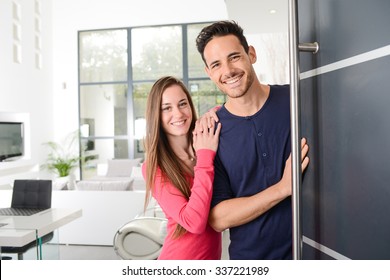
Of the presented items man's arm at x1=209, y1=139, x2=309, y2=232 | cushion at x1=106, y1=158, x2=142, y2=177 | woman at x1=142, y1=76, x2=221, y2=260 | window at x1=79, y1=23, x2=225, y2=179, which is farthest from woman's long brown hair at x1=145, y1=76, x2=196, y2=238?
window at x1=79, y1=23, x2=225, y2=179

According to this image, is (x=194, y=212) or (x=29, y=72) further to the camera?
(x=29, y=72)

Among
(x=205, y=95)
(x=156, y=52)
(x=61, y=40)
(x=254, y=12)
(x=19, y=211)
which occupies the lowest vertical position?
(x=19, y=211)

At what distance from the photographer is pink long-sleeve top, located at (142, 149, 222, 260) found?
2.05 feet

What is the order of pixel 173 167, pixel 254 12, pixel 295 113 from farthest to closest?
pixel 254 12 < pixel 173 167 < pixel 295 113

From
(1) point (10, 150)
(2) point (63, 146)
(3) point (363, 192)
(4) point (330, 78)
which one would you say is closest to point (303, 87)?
(4) point (330, 78)

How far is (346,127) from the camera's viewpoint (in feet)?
1.39

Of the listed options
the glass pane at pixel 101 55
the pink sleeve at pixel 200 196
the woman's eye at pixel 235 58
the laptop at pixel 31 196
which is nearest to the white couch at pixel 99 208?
the laptop at pixel 31 196

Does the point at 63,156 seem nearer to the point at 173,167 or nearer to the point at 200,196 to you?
the point at 173,167

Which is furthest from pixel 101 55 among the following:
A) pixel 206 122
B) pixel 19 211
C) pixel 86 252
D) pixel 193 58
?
pixel 206 122

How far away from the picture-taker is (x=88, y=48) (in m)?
4.70

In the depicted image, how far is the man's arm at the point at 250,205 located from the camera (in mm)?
561

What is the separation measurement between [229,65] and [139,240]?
137 centimetres

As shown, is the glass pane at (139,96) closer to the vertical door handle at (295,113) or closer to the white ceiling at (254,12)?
the white ceiling at (254,12)

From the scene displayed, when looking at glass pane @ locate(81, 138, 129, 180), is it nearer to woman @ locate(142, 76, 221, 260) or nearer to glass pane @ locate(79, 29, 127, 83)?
glass pane @ locate(79, 29, 127, 83)
